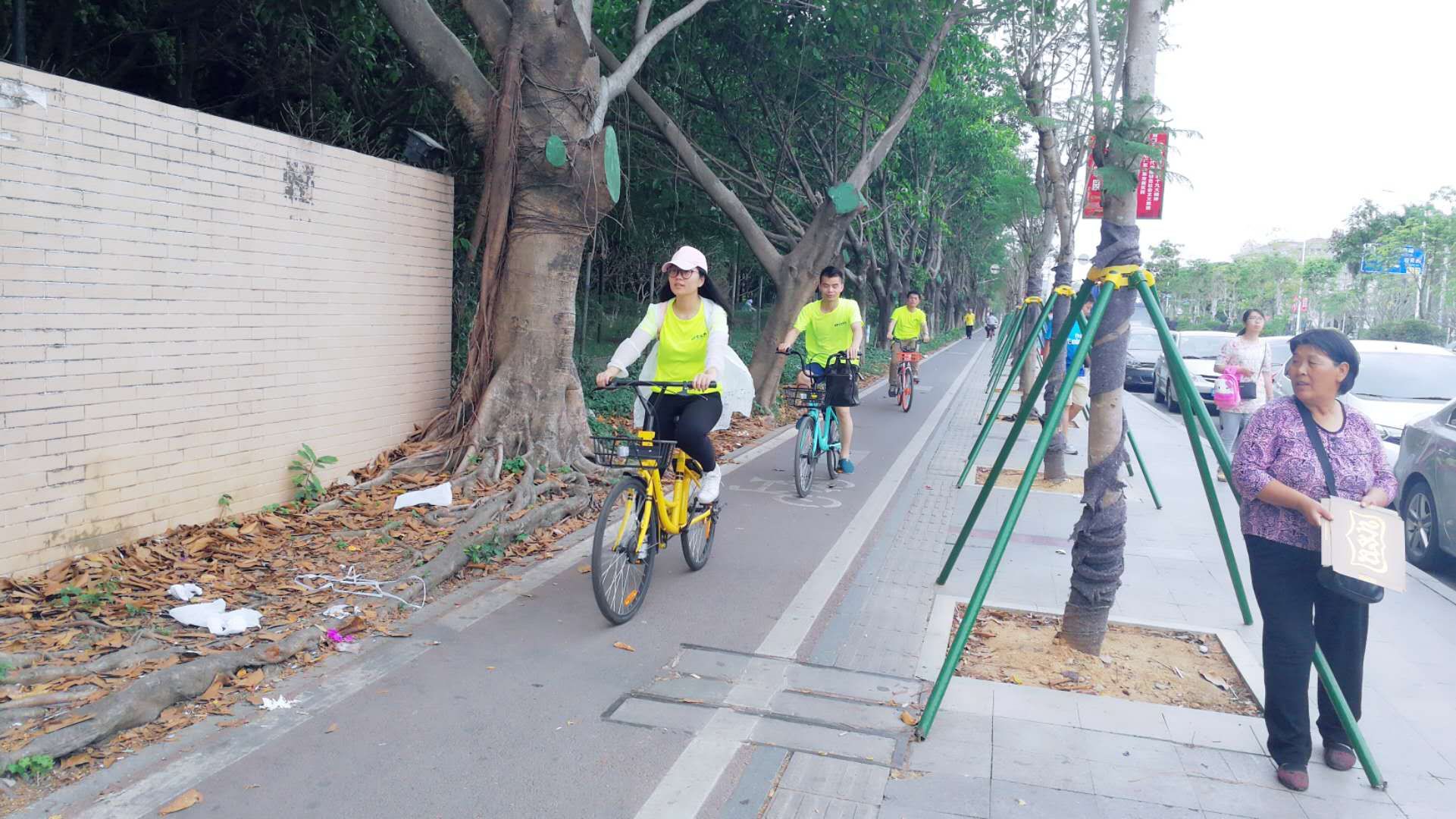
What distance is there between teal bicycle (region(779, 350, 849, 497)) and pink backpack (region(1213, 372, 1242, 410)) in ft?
11.9

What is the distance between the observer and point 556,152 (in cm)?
792

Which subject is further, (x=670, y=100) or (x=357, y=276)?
(x=670, y=100)

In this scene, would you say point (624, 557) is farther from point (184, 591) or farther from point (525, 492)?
point (525, 492)

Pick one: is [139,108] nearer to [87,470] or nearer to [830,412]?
[87,470]

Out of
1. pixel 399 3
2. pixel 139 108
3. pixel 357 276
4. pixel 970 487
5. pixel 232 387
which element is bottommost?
pixel 970 487

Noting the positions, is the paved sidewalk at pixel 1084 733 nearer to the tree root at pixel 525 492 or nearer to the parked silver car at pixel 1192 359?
the tree root at pixel 525 492

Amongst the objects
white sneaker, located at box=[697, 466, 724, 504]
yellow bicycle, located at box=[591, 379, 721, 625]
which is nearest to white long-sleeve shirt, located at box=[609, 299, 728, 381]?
yellow bicycle, located at box=[591, 379, 721, 625]

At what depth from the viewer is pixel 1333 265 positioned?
1874 inches

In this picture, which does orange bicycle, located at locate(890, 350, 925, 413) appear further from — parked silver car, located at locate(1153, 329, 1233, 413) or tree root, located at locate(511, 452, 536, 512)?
tree root, located at locate(511, 452, 536, 512)

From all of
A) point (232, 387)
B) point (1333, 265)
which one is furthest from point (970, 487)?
point (1333, 265)

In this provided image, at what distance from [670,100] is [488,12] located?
7.93 m

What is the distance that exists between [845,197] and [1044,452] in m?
9.11

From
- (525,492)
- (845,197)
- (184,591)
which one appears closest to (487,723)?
(184,591)

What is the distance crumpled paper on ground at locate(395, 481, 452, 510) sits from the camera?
7000 mm
